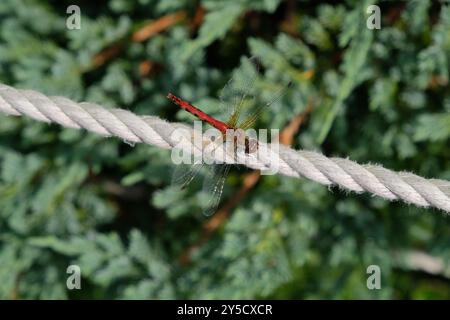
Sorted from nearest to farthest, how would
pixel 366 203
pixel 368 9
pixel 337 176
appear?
pixel 337 176, pixel 368 9, pixel 366 203

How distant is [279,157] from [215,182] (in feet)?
1.29

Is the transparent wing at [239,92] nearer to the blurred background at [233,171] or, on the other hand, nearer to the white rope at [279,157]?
the blurred background at [233,171]

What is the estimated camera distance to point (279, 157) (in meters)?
1.31

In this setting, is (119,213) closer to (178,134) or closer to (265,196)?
(265,196)

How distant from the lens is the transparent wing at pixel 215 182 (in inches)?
64.1

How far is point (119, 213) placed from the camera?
2488 millimetres

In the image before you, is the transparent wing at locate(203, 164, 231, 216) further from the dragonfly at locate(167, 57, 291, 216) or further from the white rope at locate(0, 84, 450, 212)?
the white rope at locate(0, 84, 450, 212)

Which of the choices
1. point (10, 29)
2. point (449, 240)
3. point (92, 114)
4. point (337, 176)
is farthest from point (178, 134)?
point (10, 29)

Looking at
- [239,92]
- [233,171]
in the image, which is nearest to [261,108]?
[239,92]

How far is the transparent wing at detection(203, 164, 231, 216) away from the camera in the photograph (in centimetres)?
163

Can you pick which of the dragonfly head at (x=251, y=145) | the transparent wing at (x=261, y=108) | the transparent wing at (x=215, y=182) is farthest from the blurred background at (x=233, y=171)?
the dragonfly head at (x=251, y=145)

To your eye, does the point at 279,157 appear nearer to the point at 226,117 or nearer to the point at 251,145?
the point at 251,145

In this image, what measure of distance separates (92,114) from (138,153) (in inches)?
31.7

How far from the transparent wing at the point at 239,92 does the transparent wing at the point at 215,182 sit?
148 mm
